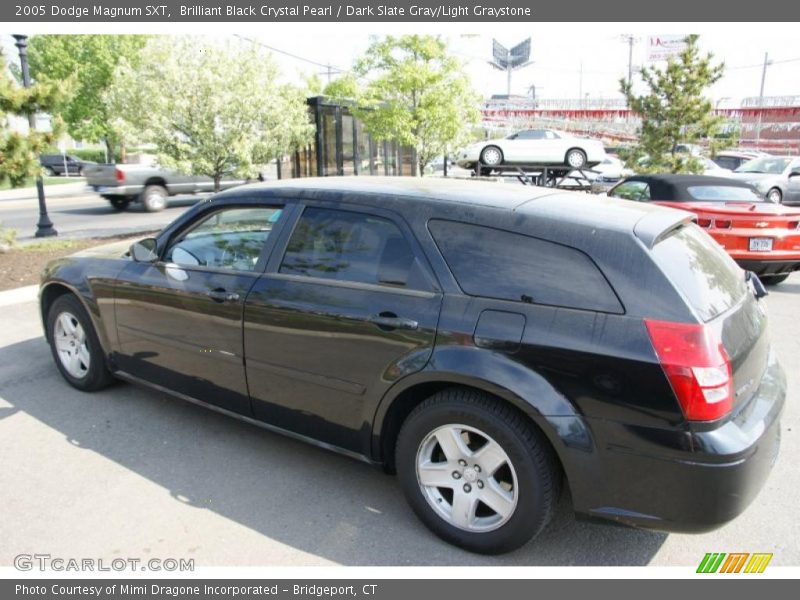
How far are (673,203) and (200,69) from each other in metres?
7.71

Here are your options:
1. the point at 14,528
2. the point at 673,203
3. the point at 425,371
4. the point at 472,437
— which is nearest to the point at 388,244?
the point at 425,371

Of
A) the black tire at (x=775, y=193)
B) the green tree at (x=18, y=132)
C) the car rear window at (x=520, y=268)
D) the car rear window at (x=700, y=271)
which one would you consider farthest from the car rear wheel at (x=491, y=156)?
the car rear window at (x=520, y=268)

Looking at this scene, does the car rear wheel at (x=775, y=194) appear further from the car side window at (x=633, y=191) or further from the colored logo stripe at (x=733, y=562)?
the colored logo stripe at (x=733, y=562)

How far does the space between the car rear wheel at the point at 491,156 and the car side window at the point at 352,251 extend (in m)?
14.5

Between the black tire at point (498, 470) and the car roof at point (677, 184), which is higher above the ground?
the car roof at point (677, 184)

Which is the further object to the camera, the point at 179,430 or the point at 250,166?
the point at 250,166

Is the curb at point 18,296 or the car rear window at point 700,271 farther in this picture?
the curb at point 18,296

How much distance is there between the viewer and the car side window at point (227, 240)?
11.7 ft

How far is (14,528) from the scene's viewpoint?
2980 mm

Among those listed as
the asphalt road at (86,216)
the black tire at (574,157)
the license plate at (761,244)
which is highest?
the black tire at (574,157)

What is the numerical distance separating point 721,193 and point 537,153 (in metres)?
9.53

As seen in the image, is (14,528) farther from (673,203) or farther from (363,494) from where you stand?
(673,203)

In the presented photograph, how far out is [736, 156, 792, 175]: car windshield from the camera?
61.6ft

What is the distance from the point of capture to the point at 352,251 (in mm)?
3154
